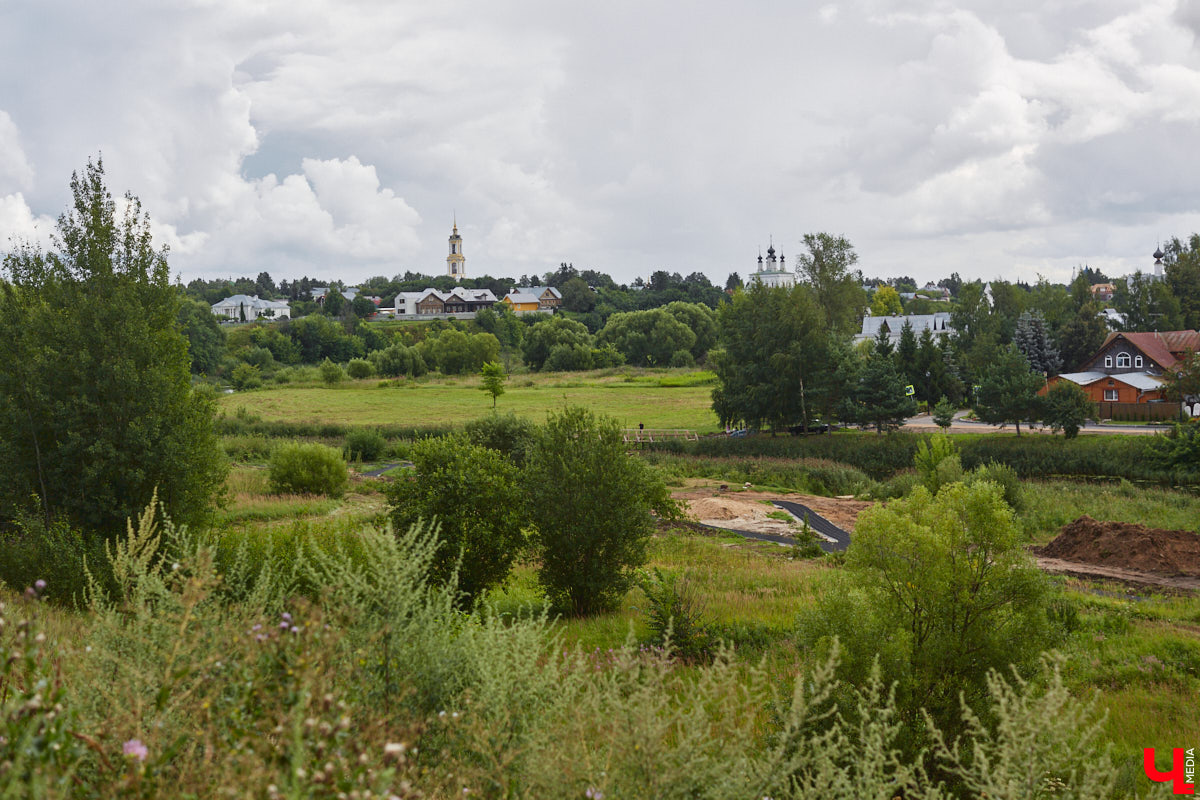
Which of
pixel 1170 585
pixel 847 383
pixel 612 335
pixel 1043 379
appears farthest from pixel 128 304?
pixel 612 335

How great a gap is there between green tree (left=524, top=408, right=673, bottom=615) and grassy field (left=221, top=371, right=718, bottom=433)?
33911 mm

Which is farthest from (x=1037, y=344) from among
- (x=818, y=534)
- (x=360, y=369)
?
(x=360, y=369)

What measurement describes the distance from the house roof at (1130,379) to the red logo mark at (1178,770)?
47749 millimetres

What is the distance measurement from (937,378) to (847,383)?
14195mm

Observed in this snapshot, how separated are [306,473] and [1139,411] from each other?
4764 centimetres

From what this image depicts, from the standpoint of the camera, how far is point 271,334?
103 m

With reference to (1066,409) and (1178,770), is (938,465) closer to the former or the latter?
(1066,409)

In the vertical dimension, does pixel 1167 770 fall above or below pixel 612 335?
below

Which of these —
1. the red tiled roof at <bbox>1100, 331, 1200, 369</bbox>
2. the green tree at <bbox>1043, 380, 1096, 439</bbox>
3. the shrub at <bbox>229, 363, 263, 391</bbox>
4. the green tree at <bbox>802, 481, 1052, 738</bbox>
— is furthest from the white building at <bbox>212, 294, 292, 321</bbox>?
the green tree at <bbox>802, 481, 1052, 738</bbox>

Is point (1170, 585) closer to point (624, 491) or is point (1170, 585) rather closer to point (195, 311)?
point (624, 491)

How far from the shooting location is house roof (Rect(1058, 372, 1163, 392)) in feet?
164

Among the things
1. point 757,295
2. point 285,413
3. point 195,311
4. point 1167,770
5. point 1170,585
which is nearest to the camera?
point 1167,770

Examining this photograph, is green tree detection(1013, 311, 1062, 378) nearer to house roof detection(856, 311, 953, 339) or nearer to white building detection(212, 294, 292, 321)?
house roof detection(856, 311, 953, 339)

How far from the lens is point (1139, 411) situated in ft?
161
